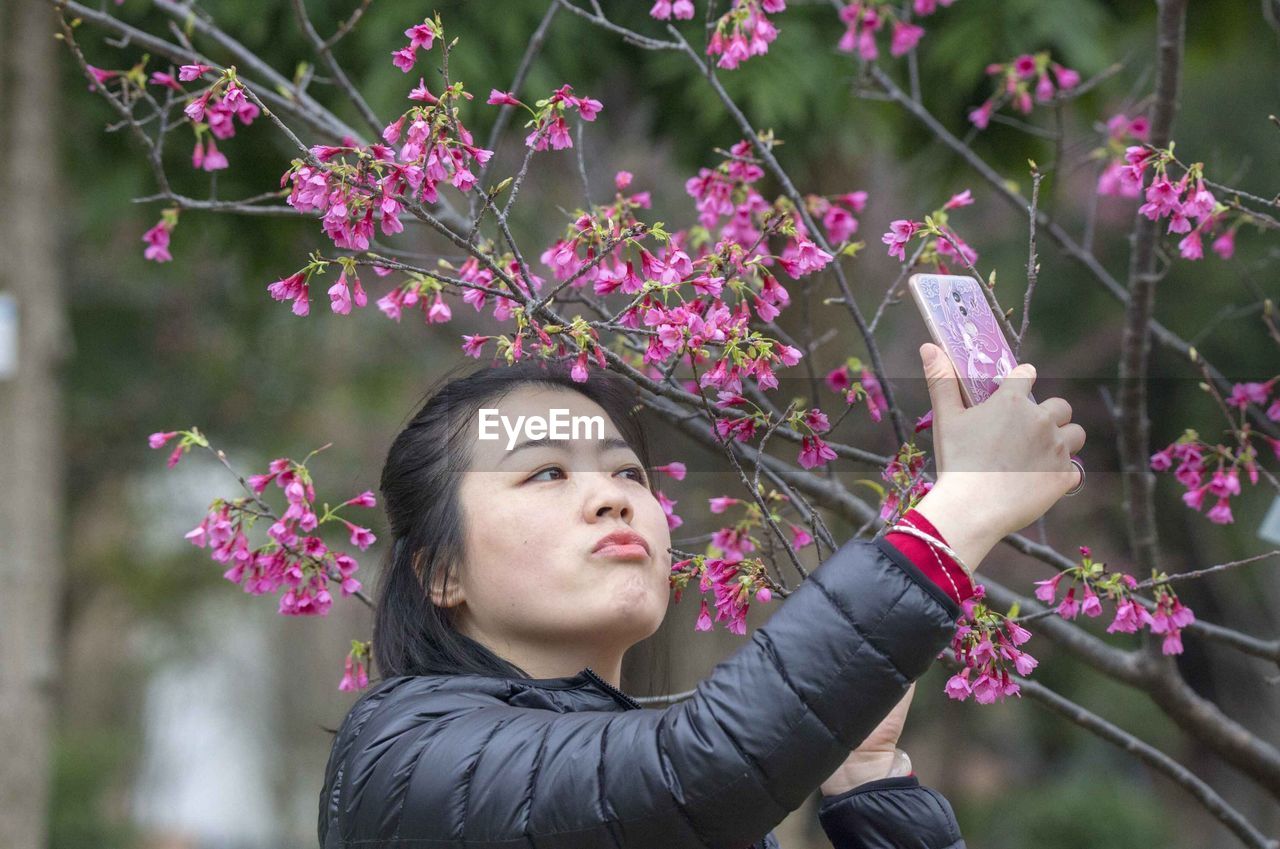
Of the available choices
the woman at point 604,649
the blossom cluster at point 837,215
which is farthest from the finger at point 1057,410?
the blossom cluster at point 837,215

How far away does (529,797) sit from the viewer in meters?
1.37

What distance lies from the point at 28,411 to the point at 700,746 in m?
4.33

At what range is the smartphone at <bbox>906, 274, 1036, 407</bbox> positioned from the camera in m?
1.43

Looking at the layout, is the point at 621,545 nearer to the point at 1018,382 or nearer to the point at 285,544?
the point at 1018,382

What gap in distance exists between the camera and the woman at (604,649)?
127cm

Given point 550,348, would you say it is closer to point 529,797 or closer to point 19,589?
point 529,797

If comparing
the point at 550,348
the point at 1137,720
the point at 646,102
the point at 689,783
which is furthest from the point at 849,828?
the point at 1137,720

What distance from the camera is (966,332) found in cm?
149

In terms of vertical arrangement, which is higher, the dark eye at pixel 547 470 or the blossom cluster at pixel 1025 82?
the blossom cluster at pixel 1025 82

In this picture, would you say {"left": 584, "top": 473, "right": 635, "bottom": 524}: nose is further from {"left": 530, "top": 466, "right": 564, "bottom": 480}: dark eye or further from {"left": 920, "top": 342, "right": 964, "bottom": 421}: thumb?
{"left": 920, "top": 342, "right": 964, "bottom": 421}: thumb

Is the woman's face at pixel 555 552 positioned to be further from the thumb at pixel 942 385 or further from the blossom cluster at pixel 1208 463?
the blossom cluster at pixel 1208 463

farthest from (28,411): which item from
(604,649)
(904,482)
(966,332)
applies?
(966,332)

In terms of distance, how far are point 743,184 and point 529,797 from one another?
1481mm

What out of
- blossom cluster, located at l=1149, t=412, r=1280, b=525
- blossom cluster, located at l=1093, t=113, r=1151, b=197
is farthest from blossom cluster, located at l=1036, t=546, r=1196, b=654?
blossom cluster, located at l=1093, t=113, r=1151, b=197
